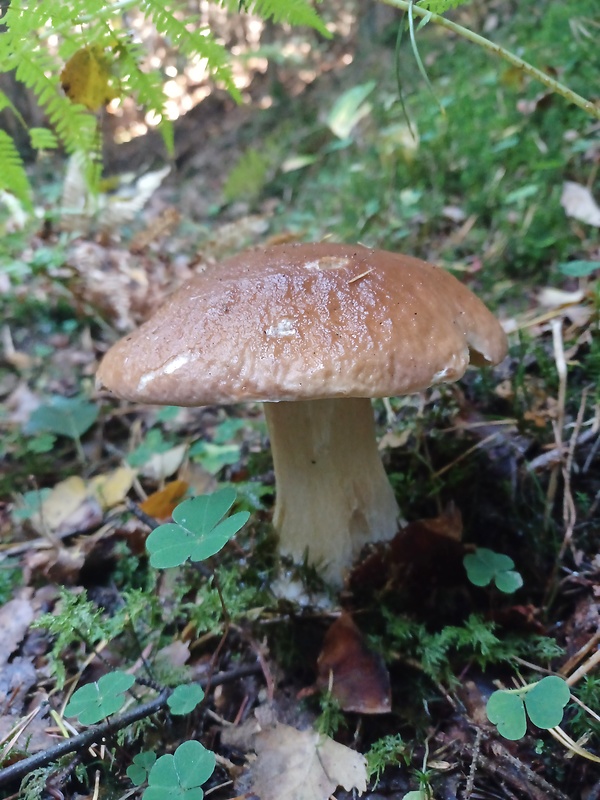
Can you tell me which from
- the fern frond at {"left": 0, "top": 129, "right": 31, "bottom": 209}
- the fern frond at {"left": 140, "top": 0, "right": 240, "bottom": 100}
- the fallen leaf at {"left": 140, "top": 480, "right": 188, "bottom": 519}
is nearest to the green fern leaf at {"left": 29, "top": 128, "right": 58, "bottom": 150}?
the fern frond at {"left": 0, "top": 129, "right": 31, "bottom": 209}

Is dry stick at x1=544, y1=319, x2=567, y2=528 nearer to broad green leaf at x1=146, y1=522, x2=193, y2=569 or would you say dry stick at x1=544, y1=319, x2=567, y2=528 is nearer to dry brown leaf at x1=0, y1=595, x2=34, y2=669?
broad green leaf at x1=146, y1=522, x2=193, y2=569

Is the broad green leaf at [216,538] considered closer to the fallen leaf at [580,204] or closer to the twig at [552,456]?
the twig at [552,456]

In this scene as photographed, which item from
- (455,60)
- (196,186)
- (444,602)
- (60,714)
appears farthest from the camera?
(196,186)

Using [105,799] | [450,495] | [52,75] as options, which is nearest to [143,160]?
[52,75]

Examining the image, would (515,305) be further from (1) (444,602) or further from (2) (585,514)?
A: (1) (444,602)

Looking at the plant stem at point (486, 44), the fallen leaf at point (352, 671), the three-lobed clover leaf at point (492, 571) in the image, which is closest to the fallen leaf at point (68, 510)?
the fallen leaf at point (352, 671)

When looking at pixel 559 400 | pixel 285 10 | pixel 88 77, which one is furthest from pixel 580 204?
pixel 88 77

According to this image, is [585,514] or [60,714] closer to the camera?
[60,714]
